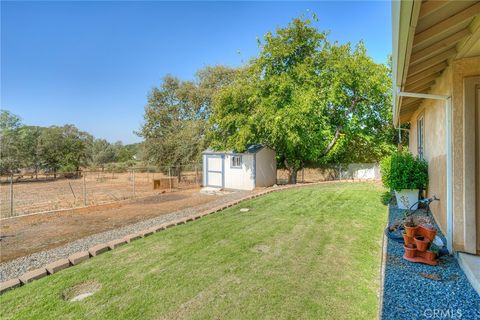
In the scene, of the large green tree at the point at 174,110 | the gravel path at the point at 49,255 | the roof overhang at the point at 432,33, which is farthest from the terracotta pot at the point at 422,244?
the large green tree at the point at 174,110

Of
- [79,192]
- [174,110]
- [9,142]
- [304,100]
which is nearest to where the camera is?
[304,100]

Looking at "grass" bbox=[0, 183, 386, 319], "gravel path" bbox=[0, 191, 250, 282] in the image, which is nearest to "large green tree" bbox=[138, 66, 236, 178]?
"gravel path" bbox=[0, 191, 250, 282]

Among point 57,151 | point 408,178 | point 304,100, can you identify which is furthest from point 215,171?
point 57,151

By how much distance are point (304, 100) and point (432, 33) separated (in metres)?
11.8

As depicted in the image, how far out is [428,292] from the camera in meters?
2.78

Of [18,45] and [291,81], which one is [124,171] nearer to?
[18,45]

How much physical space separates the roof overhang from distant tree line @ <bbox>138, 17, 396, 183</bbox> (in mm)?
10186

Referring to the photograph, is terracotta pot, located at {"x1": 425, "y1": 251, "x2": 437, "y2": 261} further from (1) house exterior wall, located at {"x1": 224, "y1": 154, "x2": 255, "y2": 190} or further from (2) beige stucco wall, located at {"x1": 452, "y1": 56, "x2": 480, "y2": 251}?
(1) house exterior wall, located at {"x1": 224, "y1": 154, "x2": 255, "y2": 190}

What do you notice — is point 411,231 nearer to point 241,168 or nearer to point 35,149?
point 241,168

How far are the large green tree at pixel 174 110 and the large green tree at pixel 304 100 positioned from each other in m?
8.33

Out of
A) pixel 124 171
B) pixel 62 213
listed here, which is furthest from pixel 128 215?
pixel 124 171

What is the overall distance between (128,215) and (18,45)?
11.4 m

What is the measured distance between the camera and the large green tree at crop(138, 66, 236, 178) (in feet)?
78.3

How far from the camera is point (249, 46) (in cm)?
1934
